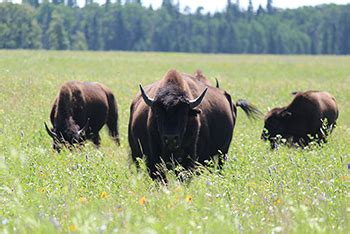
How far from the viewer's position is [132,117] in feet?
33.4

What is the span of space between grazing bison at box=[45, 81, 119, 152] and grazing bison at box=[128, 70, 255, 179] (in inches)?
114

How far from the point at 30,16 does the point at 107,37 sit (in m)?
51.6

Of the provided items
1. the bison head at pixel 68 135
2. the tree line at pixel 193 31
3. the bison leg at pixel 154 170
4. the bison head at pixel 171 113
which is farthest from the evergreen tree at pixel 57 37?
the bison head at pixel 171 113

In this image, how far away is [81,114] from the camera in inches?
583

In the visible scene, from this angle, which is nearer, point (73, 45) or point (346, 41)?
point (73, 45)

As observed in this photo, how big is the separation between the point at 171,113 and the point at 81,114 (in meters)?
6.30

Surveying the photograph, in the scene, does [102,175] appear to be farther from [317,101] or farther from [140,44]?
[140,44]

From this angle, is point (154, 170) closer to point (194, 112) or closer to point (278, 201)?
point (194, 112)

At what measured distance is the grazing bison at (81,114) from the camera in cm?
1316

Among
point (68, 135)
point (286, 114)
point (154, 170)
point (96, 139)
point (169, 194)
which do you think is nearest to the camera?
point (169, 194)

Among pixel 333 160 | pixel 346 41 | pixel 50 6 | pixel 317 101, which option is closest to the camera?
pixel 333 160

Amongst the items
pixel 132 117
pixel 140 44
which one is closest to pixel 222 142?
pixel 132 117

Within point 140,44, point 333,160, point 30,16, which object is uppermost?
point 333,160

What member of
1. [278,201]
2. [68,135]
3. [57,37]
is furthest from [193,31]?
[278,201]
